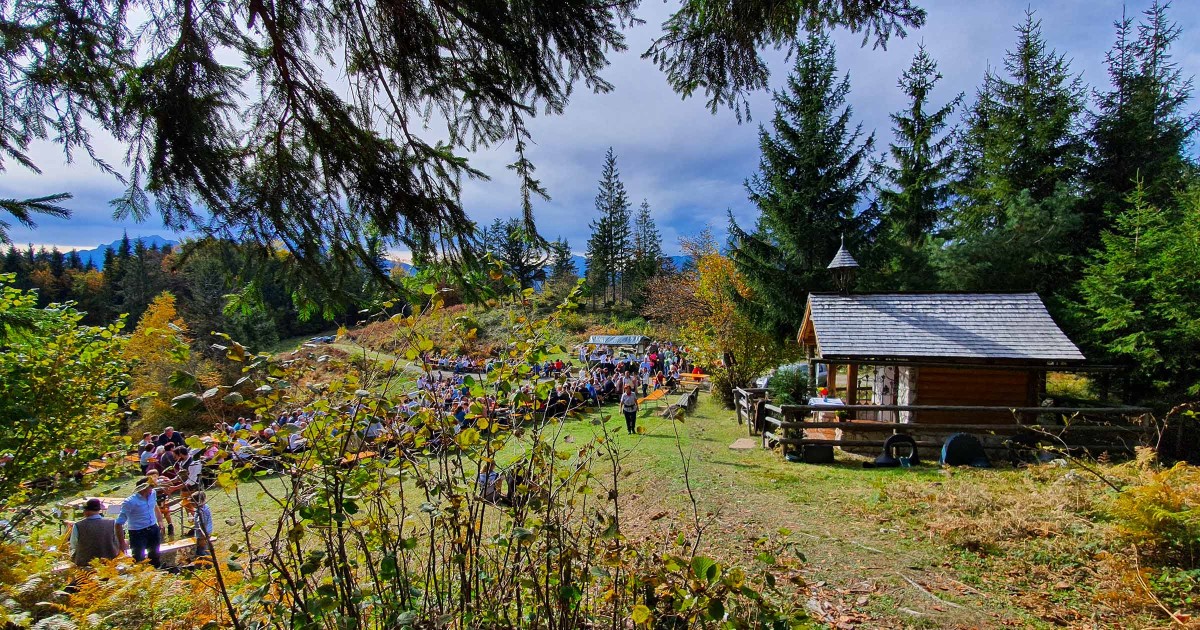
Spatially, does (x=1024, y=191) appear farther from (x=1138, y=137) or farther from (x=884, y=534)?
(x=884, y=534)

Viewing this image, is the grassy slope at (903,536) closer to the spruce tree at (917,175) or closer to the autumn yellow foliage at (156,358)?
the autumn yellow foliage at (156,358)

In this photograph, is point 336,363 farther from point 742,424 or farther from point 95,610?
point 742,424

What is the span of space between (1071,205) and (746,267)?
1084 cm

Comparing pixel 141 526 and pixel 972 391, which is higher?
pixel 972 391

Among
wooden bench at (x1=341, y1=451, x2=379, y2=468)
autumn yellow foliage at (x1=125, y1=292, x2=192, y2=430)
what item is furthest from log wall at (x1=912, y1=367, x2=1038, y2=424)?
autumn yellow foliage at (x1=125, y1=292, x2=192, y2=430)

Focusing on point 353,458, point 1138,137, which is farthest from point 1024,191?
point 353,458

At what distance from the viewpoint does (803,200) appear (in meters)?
21.5

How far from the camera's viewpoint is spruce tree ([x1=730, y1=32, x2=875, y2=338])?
843 inches

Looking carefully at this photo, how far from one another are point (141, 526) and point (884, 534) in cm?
1008

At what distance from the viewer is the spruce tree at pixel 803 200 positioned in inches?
843

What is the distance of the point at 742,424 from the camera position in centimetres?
1489

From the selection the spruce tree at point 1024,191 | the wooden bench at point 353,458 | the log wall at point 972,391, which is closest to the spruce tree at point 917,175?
the spruce tree at point 1024,191

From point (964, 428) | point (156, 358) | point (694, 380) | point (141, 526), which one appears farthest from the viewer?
point (694, 380)

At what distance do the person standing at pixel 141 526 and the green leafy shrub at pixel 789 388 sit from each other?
508 inches
